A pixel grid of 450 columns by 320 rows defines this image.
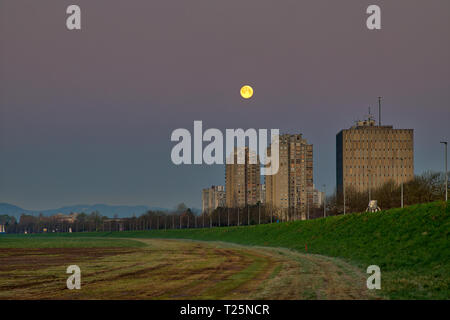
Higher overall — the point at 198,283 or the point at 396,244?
the point at 396,244

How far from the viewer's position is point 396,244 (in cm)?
4491

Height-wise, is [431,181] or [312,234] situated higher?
[431,181]

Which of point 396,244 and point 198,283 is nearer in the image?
point 198,283

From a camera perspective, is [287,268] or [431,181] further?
[431,181]

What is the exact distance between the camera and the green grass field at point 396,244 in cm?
2728

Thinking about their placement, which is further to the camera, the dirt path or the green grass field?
the green grass field

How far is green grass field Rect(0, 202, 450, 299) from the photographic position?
27.3 metres
